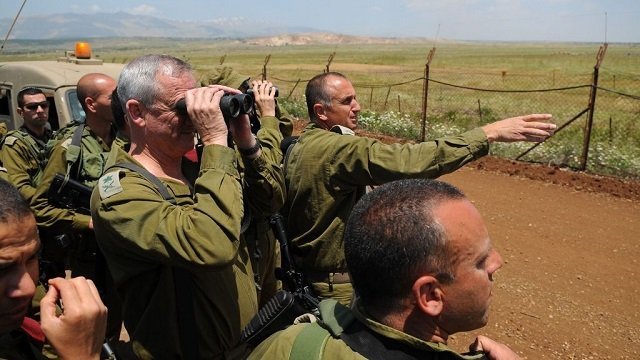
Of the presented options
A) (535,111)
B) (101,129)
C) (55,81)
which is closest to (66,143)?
(101,129)

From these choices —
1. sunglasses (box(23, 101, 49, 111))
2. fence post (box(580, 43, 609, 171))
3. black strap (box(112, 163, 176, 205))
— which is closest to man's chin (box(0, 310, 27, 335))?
black strap (box(112, 163, 176, 205))

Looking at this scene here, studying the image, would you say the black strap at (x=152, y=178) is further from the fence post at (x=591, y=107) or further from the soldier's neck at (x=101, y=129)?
the fence post at (x=591, y=107)

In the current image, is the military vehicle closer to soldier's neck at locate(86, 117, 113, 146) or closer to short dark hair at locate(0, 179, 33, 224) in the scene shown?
soldier's neck at locate(86, 117, 113, 146)

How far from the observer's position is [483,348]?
1610mm

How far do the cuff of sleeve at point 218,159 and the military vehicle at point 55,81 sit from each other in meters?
3.91

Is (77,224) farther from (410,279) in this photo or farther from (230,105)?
(410,279)

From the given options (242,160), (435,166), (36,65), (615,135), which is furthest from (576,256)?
(615,135)

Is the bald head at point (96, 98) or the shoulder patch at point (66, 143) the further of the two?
the bald head at point (96, 98)

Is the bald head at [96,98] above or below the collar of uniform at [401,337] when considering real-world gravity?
above

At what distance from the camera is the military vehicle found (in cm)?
574

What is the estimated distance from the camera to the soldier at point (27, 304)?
4.61 ft

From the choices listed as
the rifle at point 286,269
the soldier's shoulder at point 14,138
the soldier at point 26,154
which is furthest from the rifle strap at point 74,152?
the rifle at point 286,269

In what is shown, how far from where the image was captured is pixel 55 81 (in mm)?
5848

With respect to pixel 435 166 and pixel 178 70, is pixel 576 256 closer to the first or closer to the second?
pixel 435 166
